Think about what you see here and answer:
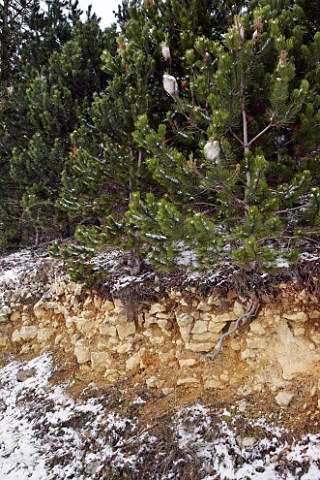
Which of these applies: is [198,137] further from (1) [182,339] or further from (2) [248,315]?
(1) [182,339]

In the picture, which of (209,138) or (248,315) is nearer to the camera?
(209,138)

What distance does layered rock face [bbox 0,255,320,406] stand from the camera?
422cm

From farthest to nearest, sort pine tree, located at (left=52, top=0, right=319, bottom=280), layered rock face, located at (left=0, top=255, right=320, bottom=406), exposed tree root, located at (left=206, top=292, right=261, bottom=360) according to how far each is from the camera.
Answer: exposed tree root, located at (left=206, top=292, right=261, bottom=360) → layered rock face, located at (left=0, top=255, right=320, bottom=406) → pine tree, located at (left=52, top=0, right=319, bottom=280)

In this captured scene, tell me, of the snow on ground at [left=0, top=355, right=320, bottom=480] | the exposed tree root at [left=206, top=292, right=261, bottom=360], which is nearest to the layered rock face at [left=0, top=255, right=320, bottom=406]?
the exposed tree root at [left=206, top=292, right=261, bottom=360]

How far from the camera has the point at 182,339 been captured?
493cm

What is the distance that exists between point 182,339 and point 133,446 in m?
1.60

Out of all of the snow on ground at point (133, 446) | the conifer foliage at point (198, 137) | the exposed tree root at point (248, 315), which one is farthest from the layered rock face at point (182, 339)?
the conifer foliage at point (198, 137)

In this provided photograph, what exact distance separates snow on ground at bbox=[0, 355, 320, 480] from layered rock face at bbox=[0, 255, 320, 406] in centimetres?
48

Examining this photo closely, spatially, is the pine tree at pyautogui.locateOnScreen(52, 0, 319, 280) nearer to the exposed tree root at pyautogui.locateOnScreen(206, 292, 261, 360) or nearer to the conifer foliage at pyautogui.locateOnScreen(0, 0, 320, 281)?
the conifer foliage at pyautogui.locateOnScreen(0, 0, 320, 281)

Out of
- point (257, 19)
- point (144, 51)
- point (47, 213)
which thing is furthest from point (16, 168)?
point (257, 19)

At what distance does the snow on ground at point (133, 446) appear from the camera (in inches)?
146

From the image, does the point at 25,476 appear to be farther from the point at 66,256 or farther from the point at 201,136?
the point at 201,136

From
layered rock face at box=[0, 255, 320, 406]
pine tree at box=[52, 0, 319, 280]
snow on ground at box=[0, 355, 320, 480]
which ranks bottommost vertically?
snow on ground at box=[0, 355, 320, 480]

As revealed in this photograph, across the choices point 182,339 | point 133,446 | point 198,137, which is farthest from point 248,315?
point 198,137
